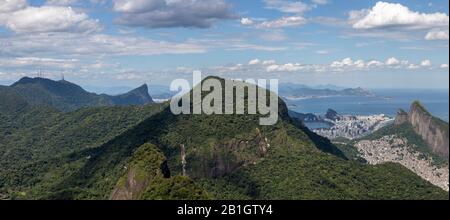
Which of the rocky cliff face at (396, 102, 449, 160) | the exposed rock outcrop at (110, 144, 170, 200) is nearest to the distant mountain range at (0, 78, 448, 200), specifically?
the exposed rock outcrop at (110, 144, 170, 200)

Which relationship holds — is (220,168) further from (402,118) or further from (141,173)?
(402,118)

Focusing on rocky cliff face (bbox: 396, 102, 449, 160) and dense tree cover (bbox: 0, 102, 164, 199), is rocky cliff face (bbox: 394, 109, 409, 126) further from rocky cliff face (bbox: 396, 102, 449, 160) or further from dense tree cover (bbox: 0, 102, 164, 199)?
dense tree cover (bbox: 0, 102, 164, 199)

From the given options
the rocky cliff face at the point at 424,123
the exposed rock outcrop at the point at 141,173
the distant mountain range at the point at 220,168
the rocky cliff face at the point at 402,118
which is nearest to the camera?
the exposed rock outcrop at the point at 141,173

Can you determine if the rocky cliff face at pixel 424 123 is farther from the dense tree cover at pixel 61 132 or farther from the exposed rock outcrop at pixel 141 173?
the exposed rock outcrop at pixel 141 173

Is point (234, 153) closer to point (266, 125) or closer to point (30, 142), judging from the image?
point (266, 125)

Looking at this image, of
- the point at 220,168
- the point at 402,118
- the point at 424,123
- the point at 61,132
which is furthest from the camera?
the point at 402,118

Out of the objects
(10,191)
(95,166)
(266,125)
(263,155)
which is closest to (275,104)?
(266,125)

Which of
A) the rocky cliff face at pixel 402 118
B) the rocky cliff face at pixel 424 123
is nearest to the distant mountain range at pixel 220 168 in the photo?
the rocky cliff face at pixel 424 123

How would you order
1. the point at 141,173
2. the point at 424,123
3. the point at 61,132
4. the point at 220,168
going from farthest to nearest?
the point at 424,123
the point at 61,132
the point at 220,168
the point at 141,173

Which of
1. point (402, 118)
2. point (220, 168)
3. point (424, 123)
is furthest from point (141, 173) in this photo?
point (402, 118)

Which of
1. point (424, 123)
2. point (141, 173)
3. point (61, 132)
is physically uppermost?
point (141, 173)

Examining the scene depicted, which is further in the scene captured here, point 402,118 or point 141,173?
point 402,118
